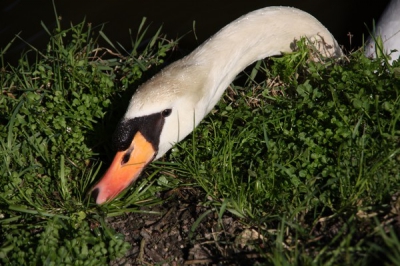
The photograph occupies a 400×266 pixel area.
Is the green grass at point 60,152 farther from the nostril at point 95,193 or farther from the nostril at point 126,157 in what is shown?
the nostril at point 126,157

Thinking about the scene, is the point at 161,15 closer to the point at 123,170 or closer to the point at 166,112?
the point at 166,112

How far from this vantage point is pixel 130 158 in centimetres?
469

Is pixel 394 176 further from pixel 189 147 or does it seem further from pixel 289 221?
pixel 189 147

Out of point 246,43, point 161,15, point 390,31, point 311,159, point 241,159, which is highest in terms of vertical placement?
point 246,43

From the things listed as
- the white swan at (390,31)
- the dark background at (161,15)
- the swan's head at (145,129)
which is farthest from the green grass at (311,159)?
the dark background at (161,15)

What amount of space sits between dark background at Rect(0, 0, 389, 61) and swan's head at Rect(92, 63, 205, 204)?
290 cm

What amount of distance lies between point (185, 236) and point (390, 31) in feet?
9.03

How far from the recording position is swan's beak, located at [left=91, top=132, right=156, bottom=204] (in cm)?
468

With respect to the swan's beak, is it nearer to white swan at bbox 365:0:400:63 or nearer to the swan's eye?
the swan's eye

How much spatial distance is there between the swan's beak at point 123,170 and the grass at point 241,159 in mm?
210

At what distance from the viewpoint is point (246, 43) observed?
5379 millimetres

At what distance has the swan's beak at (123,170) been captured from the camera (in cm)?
468

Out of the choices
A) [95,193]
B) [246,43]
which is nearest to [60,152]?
[95,193]

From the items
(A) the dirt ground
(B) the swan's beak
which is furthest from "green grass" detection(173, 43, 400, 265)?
(B) the swan's beak
